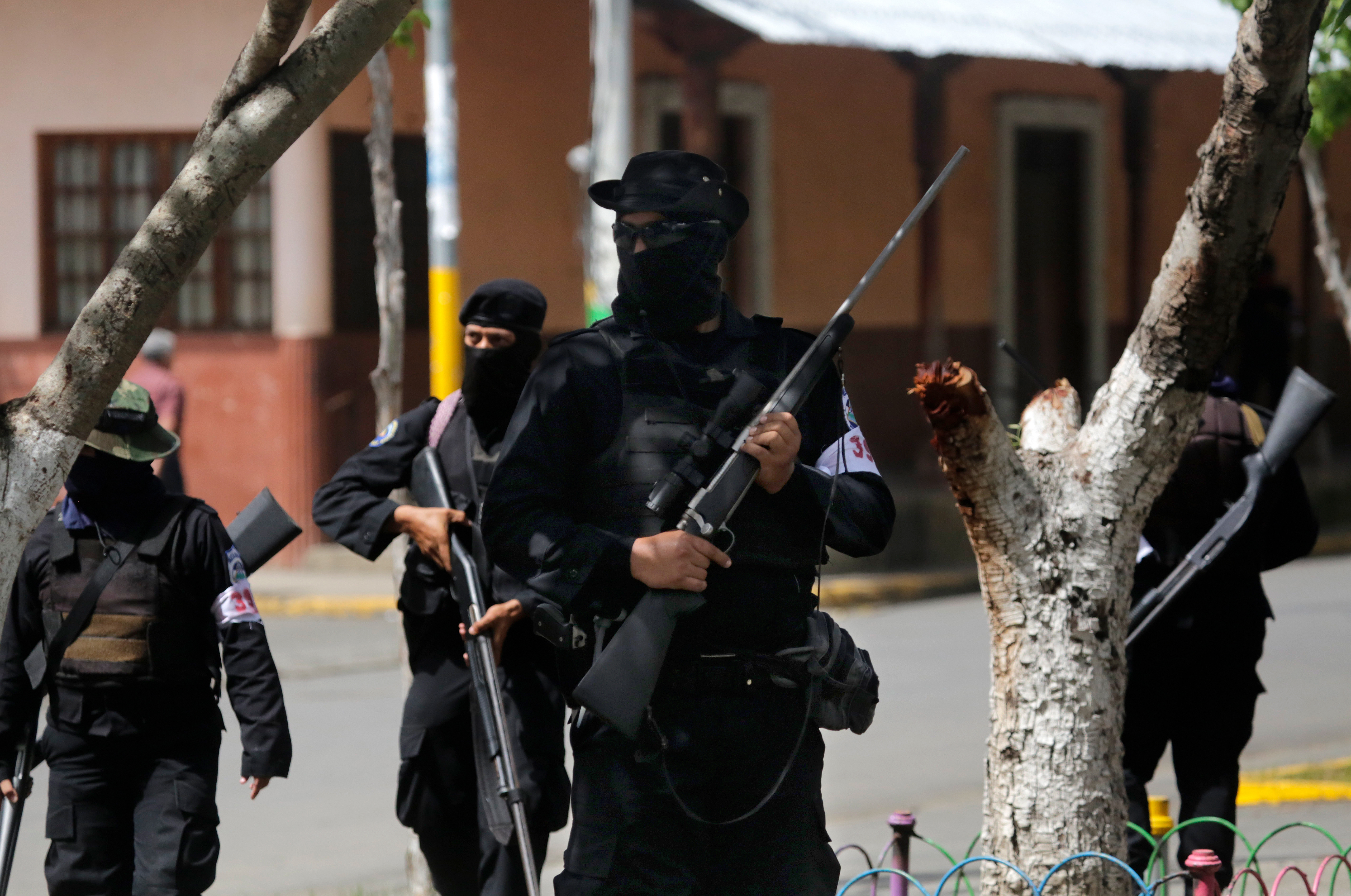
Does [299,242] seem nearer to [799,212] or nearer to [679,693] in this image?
[799,212]

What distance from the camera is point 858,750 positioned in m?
8.10

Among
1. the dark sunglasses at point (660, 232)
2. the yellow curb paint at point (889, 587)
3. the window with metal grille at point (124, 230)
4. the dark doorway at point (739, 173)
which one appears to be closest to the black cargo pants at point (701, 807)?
the dark sunglasses at point (660, 232)

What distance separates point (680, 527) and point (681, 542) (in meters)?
0.04

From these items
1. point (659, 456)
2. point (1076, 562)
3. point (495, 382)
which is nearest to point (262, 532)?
point (495, 382)

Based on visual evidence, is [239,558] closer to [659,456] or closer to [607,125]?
[659,456]

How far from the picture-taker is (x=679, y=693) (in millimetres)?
3430

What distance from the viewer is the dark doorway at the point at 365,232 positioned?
13523 millimetres

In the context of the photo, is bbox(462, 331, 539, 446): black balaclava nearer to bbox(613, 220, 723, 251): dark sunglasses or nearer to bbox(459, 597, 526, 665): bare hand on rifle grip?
bbox(459, 597, 526, 665): bare hand on rifle grip

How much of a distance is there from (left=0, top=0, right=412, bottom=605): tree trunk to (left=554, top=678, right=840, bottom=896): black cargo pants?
1069 mm

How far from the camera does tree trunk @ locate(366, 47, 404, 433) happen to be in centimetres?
580

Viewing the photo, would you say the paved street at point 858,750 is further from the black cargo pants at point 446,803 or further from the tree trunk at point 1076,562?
the tree trunk at point 1076,562

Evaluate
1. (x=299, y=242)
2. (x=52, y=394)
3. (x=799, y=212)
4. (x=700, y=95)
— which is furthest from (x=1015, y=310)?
(x=52, y=394)

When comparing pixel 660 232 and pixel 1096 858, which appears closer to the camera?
pixel 660 232

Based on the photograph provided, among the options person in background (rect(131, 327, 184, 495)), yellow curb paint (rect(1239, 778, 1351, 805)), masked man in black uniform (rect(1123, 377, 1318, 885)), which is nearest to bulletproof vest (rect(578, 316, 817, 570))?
masked man in black uniform (rect(1123, 377, 1318, 885))
